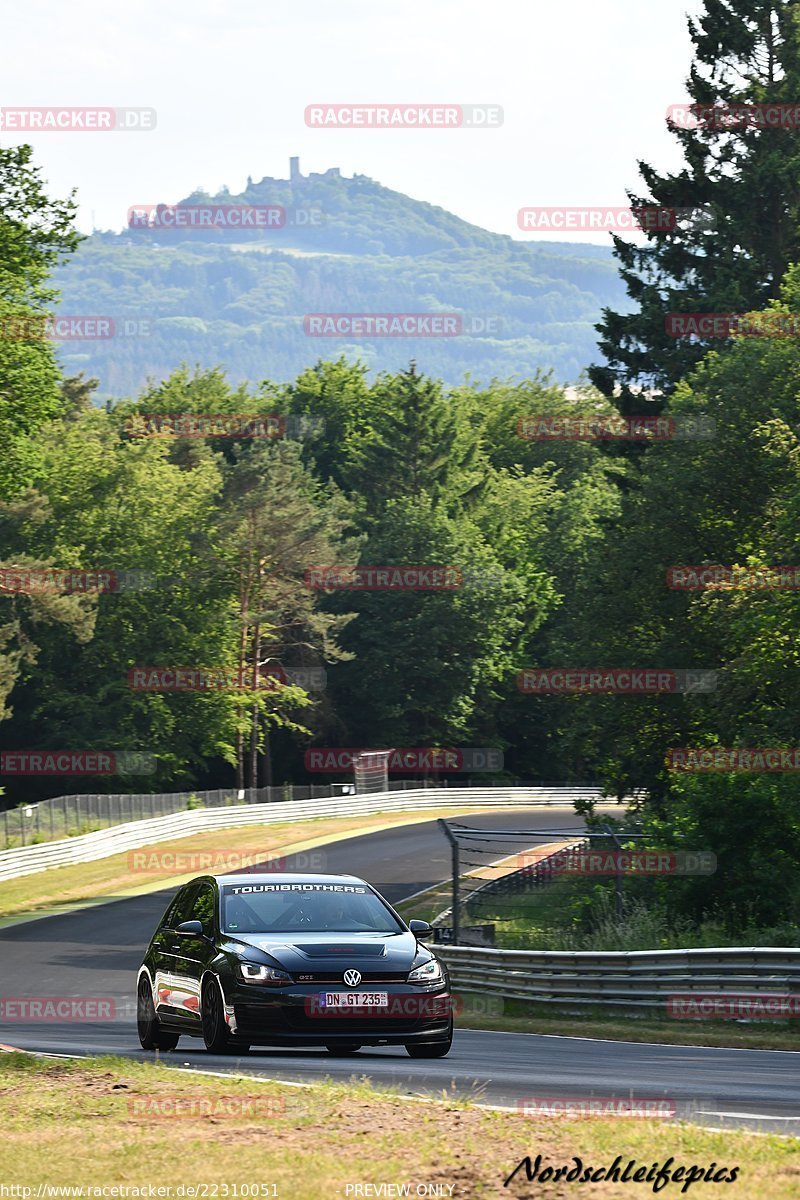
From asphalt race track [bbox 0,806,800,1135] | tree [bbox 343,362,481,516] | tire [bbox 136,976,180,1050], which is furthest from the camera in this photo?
tree [bbox 343,362,481,516]

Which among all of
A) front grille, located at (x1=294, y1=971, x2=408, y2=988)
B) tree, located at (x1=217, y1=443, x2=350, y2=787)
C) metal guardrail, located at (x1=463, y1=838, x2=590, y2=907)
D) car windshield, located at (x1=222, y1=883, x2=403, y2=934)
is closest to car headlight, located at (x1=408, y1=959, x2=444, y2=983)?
front grille, located at (x1=294, y1=971, x2=408, y2=988)

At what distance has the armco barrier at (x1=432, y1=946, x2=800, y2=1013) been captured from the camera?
1892 centimetres

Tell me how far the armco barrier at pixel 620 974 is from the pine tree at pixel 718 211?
31.5 meters

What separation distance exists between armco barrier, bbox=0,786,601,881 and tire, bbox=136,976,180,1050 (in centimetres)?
3525

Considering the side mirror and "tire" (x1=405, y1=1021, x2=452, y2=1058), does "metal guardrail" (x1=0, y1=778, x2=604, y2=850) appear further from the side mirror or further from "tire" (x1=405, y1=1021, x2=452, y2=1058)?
"tire" (x1=405, y1=1021, x2=452, y2=1058)

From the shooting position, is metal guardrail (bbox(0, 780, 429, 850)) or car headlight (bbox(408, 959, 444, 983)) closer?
car headlight (bbox(408, 959, 444, 983))

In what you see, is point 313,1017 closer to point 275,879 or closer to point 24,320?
point 275,879

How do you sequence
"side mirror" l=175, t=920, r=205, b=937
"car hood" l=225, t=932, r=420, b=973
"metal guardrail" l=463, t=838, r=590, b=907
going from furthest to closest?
"metal guardrail" l=463, t=838, r=590, b=907 → "side mirror" l=175, t=920, r=205, b=937 → "car hood" l=225, t=932, r=420, b=973

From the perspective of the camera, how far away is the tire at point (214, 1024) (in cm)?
1378

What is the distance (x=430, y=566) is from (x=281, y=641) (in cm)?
862

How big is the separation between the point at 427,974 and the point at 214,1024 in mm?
1713

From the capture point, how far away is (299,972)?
→ 533 inches

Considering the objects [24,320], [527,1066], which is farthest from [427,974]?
[24,320]

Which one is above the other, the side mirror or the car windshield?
the car windshield
